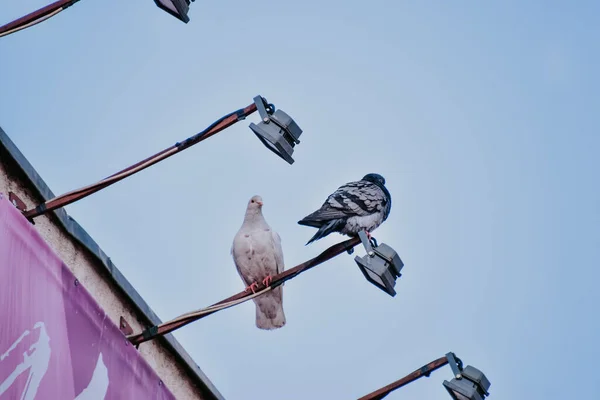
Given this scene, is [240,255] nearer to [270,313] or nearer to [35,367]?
[270,313]

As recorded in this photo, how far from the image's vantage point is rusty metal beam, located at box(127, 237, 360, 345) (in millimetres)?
6730

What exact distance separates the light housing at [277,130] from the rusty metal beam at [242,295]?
69 centimetres

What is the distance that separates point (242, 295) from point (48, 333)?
62.2 inches

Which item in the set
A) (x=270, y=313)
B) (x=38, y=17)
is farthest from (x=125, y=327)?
(x=270, y=313)

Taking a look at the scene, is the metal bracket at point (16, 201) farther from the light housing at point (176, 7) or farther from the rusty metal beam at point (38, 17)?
the light housing at point (176, 7)

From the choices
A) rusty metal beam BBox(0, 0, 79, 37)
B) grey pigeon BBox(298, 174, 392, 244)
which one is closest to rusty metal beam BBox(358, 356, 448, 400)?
grey pigeon BBox(298, 174, 392, 244)

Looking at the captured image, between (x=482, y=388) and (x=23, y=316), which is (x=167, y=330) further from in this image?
(x=482, y=388)

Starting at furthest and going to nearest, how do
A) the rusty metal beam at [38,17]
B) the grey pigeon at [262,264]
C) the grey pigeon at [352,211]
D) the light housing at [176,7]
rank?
1. the grey pigeon at [262,264]
2. the grey pigeon at [352,211]
3. the light housing at [176,7]
4. the rusty metal beam at [38,17]

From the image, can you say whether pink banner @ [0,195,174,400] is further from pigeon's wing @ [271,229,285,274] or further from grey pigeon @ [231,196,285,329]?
pigeon's wing @ [271,229,285,274]

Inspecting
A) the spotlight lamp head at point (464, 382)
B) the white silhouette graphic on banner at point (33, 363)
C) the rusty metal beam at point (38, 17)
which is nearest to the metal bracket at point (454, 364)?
the spotlight lamp head at point (464, 382)

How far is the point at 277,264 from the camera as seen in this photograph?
952 centimetres

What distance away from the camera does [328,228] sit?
7.90m

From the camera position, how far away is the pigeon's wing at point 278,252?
9.49 meters

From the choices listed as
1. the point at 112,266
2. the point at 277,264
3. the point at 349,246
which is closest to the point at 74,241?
the point at 112,266
